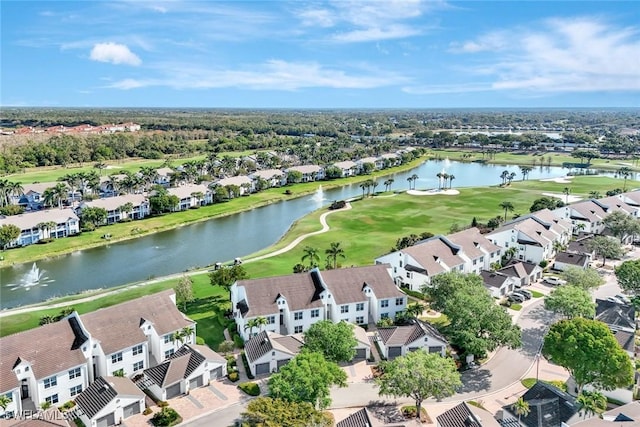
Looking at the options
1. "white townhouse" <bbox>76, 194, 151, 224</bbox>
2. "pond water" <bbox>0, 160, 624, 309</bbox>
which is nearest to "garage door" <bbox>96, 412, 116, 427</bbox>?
"pond water" <bbox>0, 160, 624, 309</bbox>

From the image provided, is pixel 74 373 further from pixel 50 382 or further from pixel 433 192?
pixel 433 192

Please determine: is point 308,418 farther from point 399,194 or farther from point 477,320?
point 399,194

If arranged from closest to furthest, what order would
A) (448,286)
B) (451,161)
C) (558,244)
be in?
(448,286) < (558,244) < (451,161)

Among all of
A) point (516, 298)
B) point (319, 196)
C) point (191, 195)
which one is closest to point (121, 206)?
point (191, 195)

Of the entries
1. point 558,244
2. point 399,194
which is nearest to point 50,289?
point 558,244

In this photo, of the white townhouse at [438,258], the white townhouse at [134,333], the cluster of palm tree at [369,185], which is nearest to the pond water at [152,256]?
the cluster of palm tree at [369,185]

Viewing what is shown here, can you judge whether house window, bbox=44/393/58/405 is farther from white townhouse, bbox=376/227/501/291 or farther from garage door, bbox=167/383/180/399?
white townhouse, bbox=376/227/501/291
